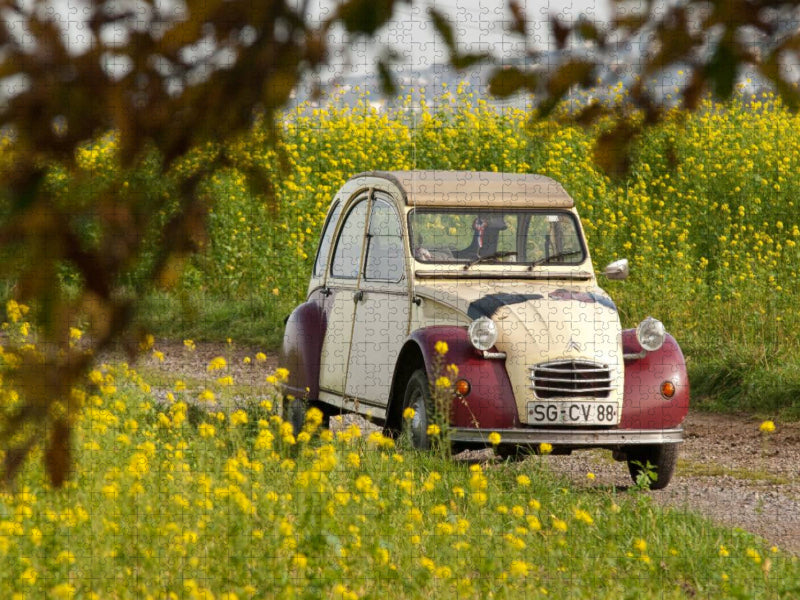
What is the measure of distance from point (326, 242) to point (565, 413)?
2766 mm

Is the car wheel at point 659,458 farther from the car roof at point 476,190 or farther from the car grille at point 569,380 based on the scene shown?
the car roof at point 476,190

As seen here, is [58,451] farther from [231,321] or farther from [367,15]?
→ [231,321]

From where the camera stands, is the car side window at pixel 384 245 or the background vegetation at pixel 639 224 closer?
the car side window at pixel 384 245

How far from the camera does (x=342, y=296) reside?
7969 mm

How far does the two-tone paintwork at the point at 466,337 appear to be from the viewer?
6.54m

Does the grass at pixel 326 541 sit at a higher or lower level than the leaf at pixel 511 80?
lower

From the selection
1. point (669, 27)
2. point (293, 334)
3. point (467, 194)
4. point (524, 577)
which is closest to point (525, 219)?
point (467, 194)

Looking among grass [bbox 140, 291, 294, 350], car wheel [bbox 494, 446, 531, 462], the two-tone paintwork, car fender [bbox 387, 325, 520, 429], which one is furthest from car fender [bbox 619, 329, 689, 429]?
grass [bbox 140, 291, 294, 350]

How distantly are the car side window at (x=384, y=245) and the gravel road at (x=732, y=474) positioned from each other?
1.34 m

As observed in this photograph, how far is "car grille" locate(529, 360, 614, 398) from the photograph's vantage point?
6.55m

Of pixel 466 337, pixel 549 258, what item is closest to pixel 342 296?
pixel 549 258

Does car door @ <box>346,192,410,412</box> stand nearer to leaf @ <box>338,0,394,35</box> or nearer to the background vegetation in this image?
the background vegetation

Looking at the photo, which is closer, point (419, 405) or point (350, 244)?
point (419, 405)

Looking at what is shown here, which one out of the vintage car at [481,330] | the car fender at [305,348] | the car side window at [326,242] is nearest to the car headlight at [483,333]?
the vintage car at [481,330]
